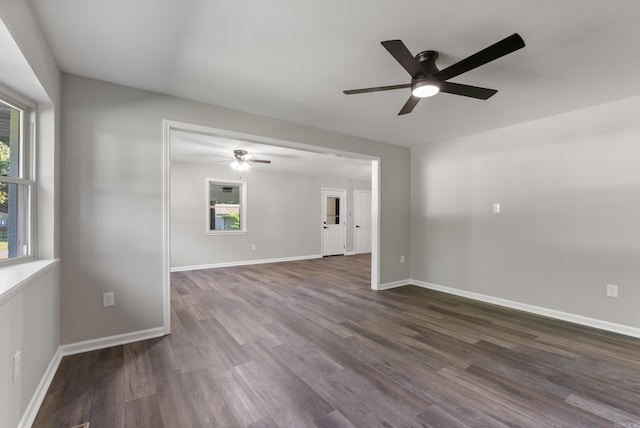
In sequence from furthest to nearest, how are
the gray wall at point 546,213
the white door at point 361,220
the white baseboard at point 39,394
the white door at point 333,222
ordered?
the white door at point 361,220, the white door at point 333,222, the gray wall at point 546,213, the white baseboard at point 39,394

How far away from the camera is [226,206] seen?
21.9 feet

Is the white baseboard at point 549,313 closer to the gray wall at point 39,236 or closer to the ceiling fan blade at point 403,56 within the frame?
the ceiling fan blade at point 403,56

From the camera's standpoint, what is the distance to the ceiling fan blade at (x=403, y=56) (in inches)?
62.9

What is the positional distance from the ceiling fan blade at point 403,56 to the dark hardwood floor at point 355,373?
85.2 inches

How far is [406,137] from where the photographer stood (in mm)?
4324

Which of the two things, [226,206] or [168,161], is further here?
[226,206]

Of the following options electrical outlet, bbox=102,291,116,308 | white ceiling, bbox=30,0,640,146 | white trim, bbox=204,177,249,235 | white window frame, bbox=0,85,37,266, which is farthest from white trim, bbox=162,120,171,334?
white trim, bbox=204,177,249,235

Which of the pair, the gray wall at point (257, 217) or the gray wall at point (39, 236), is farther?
the gray wall at point (257, 217)

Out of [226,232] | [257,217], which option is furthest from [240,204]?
[226,232]

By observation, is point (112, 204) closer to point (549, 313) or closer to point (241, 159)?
point (241, 159)

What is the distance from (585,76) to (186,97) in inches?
144

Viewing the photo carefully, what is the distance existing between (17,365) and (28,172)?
141 cm

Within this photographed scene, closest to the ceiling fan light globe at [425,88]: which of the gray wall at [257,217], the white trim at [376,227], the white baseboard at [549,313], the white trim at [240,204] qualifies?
the white trim at [376,227]

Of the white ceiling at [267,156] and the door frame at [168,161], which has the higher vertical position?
the white ceiling at [267,156]
